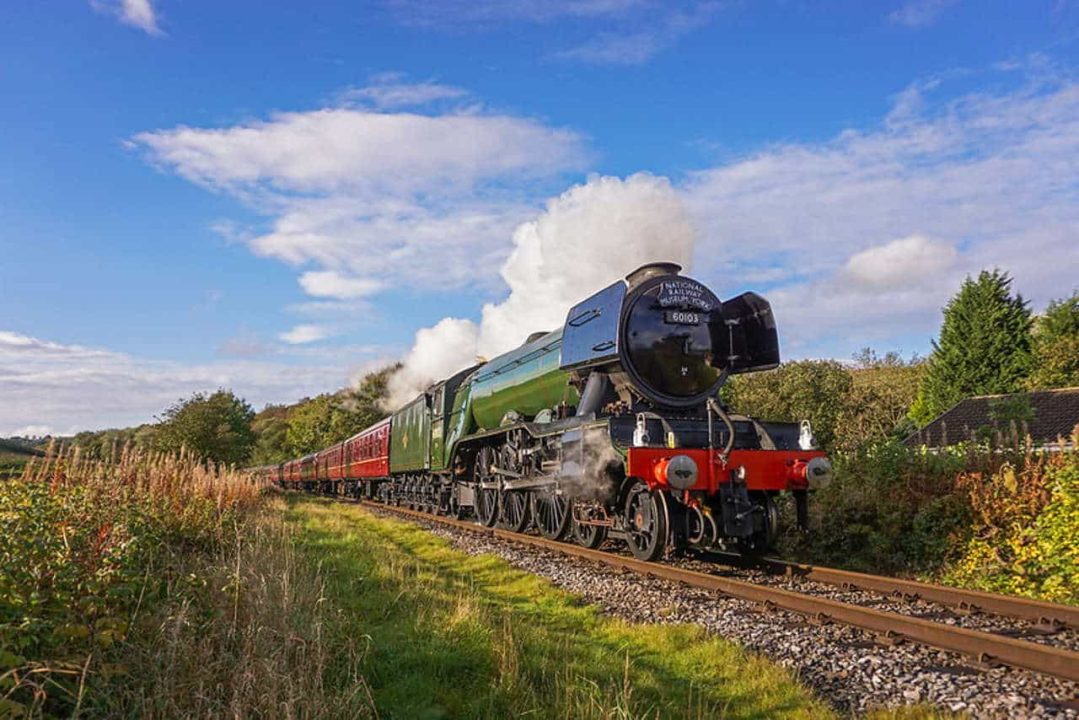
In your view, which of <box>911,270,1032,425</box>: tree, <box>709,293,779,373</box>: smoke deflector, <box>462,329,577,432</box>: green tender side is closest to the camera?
<box>709,293,779,373</box>: smoke deflector

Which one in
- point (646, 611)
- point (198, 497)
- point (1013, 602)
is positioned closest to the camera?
point (1013, 602)

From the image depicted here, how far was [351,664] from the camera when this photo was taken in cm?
482

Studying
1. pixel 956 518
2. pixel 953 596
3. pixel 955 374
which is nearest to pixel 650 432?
pixel 953 596

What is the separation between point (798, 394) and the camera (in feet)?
98.1

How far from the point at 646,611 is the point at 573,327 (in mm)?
4756

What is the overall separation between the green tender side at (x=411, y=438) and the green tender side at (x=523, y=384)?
3.69 metres

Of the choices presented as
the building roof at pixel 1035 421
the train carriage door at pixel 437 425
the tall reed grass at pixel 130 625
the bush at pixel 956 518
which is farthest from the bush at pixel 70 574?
the building roof at pixel 1035 421

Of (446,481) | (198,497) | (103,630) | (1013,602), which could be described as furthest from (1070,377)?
(103,630)

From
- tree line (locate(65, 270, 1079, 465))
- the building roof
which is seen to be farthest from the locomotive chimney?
tree line (locate(65, 270, 1079, 465))

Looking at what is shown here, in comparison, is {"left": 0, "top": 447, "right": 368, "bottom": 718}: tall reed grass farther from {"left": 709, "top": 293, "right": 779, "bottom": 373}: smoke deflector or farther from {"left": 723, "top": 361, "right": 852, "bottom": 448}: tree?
{"left": 723, "top": 361, "right": 852, "bottom": 448}: tree

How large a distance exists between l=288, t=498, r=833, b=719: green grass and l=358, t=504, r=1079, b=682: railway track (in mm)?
1299

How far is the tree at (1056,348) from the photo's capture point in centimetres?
3111

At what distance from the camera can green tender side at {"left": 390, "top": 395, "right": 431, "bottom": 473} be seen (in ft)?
62.5

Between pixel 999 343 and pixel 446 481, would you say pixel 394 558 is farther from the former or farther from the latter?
pixel 999 343
